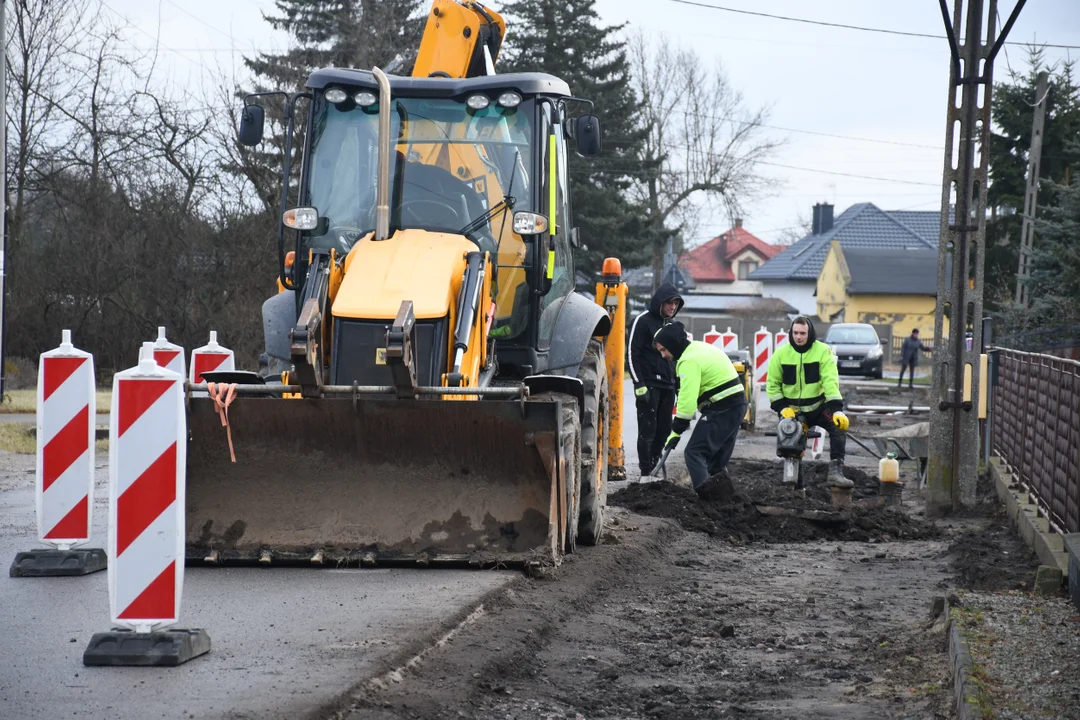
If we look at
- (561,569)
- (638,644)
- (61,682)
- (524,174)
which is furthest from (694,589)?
(61,682)

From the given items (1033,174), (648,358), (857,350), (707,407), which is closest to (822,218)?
(857,350)

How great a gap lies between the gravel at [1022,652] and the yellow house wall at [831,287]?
65.5 meters

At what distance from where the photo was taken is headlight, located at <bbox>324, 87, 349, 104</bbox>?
364 inches

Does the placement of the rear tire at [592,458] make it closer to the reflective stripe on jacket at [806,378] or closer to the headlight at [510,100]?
the headlight at [510,100]

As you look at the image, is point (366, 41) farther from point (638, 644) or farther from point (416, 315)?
point (638, 644)

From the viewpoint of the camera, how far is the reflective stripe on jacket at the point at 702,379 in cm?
1148

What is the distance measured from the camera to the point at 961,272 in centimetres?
1193

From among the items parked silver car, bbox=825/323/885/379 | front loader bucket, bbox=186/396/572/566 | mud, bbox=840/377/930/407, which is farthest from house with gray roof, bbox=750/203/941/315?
front loader bucket, bbox=186/396/572/566

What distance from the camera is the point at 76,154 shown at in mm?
27047

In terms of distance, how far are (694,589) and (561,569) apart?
2.89 ft

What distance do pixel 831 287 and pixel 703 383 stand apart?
6459 centimetres

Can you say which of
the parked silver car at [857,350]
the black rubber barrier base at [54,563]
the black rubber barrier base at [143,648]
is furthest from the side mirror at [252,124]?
the parked silver car at [857,350]

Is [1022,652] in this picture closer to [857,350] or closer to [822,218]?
[857,350]

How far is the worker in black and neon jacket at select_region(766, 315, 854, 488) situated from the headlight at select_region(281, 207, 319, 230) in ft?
17.5
